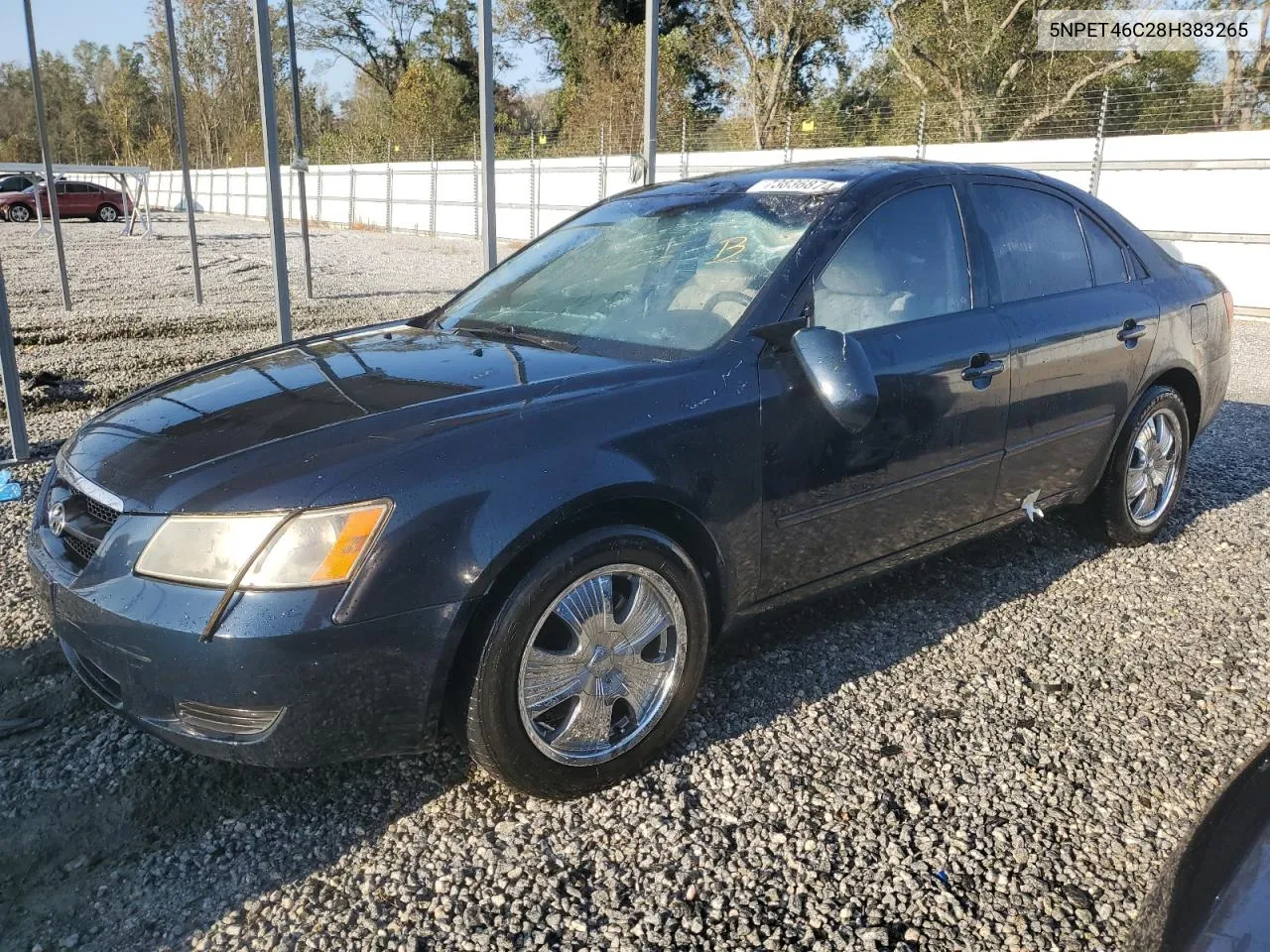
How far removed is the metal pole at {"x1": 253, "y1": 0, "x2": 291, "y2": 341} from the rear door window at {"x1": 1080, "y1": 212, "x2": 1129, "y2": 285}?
4599 millimetres

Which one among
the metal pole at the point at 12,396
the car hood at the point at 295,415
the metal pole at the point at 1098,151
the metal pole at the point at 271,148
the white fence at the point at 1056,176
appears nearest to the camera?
the car hood at the point at 295,415

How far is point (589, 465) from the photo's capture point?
2.46 metres

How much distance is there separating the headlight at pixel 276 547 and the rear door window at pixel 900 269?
158 cm

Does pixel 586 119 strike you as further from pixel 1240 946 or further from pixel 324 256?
pixel 1240 946

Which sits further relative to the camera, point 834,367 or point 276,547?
point 834,367

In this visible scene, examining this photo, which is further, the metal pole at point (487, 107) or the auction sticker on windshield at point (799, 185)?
the metal pole at point (487, 107)

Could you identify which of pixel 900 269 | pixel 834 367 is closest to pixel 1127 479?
pixel 900 269

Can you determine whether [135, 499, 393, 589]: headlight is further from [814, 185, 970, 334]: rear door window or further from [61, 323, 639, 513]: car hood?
[814, 185, 970, 334]: rear door window

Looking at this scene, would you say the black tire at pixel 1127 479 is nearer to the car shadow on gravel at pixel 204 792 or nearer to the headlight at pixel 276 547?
the car shadow on gravel at pixel 204 792

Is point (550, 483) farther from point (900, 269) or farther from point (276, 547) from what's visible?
point (900, 269)

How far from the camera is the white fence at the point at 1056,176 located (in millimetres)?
12398

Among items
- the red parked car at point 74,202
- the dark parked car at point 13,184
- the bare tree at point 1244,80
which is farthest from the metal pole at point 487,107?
the dark parked car at point 13,184

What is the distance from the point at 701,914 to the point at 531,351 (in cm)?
166

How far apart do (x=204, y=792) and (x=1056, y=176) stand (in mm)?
14652
